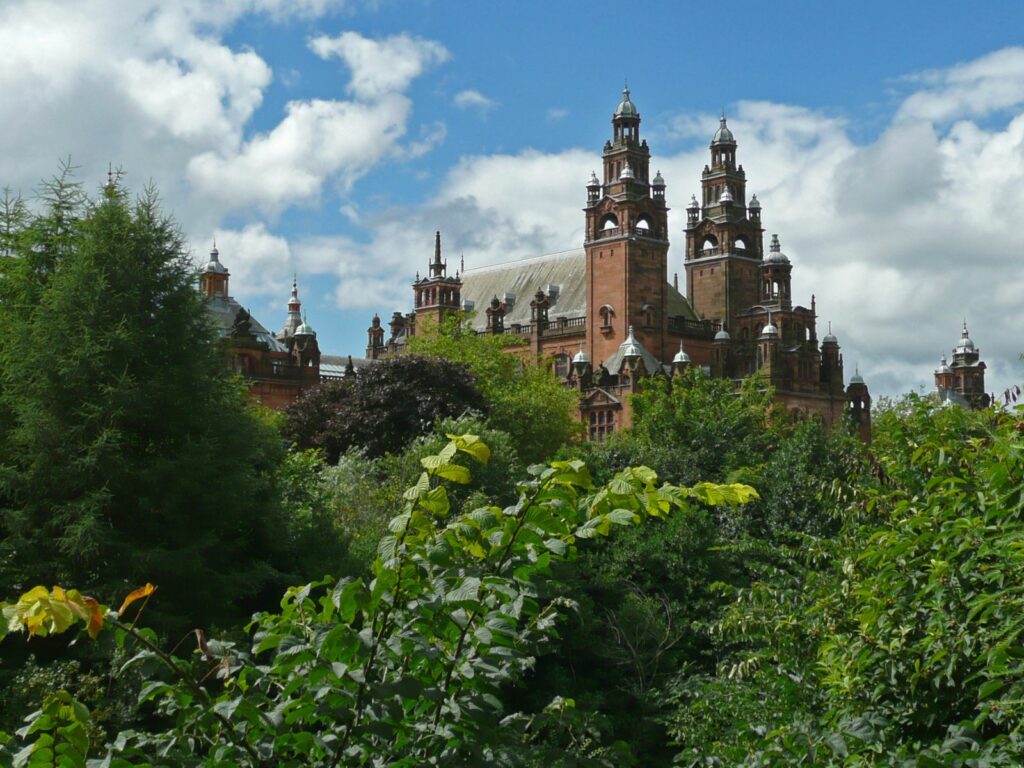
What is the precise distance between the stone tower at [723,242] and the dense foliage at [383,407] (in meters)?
46.4

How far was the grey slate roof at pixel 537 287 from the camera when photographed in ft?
323

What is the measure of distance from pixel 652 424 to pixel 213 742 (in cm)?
5132

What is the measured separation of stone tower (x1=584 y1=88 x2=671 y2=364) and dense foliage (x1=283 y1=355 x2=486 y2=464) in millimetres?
35693

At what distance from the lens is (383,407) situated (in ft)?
179

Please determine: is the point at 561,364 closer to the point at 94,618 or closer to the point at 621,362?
the point at 621,362

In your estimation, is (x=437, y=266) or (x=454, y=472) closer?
(x=454, y=472)

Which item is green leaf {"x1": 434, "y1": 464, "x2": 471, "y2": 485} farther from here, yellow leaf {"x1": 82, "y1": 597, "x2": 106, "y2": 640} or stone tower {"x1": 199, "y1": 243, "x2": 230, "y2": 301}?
stone tower {"x1": 199, "y1": 243, "x2": 230, "y2": 301}

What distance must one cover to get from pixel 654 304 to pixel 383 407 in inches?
1636

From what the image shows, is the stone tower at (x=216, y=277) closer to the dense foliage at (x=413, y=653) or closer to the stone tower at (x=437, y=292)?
the stone tower at (x=437, y=292)

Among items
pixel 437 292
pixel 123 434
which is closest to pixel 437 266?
pixel 437 292

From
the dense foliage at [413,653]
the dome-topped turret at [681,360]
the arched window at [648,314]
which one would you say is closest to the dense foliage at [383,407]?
the dome-topped turret at [681,360]

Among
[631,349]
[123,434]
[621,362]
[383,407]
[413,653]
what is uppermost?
[631,349]

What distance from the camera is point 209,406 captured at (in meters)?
24.3

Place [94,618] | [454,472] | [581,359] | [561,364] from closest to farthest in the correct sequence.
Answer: [94,618] → [454,472] → [581,359] → [561,364]
